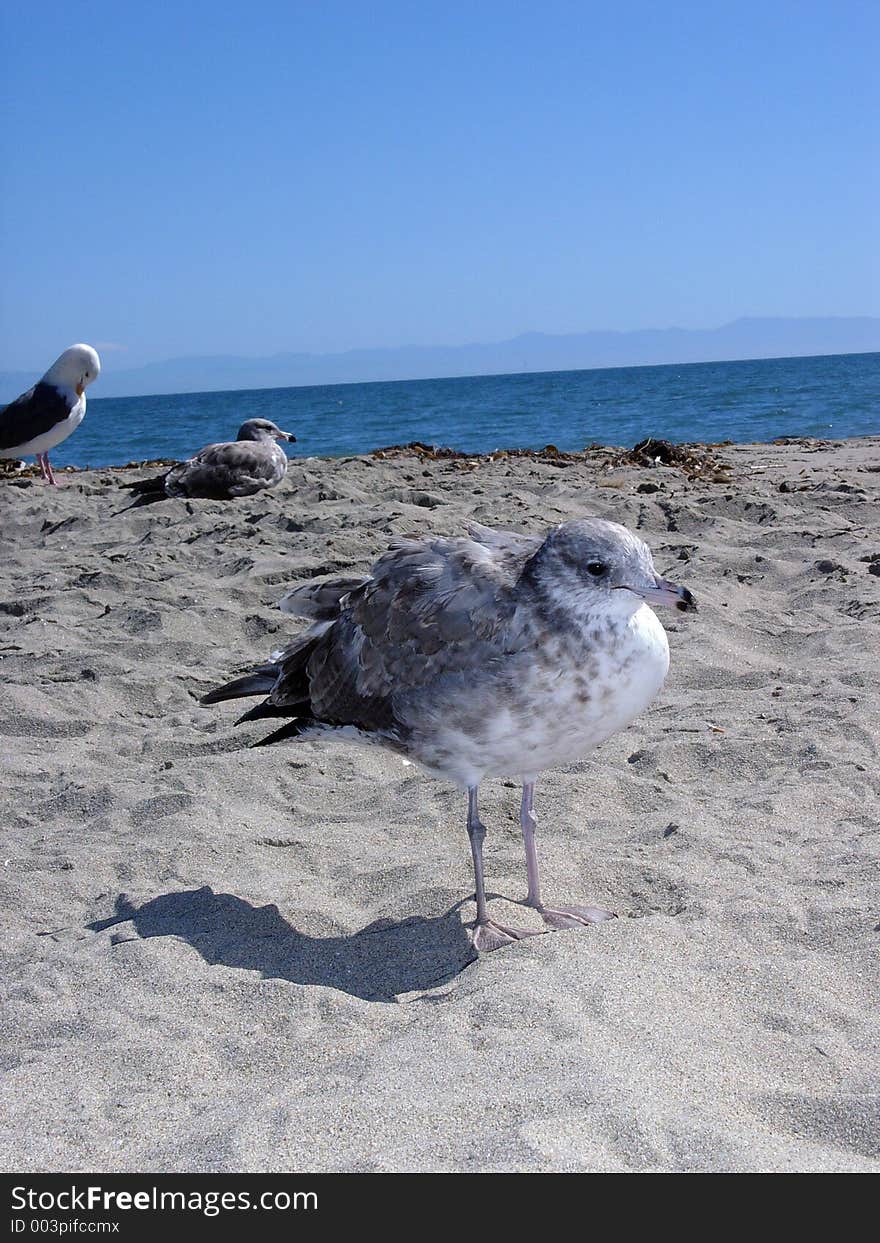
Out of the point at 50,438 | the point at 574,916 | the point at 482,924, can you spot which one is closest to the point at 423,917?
the point at 482,924

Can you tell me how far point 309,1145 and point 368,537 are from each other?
19.9 ft

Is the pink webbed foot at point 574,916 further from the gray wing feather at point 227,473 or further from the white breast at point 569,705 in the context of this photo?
the gray wing feather at point 227,473

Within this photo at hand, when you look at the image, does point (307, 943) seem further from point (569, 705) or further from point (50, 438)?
point (50, 438)

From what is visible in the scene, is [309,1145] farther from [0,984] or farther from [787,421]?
[787,421]

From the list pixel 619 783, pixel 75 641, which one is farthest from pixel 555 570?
pixel 75 641

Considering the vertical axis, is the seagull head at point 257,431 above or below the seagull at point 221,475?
above

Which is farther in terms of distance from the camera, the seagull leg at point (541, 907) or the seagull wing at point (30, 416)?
the seagull wing at point (30, 416)

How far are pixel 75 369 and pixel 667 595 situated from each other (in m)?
12.4

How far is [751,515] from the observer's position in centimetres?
881

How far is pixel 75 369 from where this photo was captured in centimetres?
1437

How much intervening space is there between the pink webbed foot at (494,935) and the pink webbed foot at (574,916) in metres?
0.05

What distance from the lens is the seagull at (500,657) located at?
3439 mm

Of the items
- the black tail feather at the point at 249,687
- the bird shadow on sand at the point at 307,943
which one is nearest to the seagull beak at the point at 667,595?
the bird shadow on sand at the point at 307,943

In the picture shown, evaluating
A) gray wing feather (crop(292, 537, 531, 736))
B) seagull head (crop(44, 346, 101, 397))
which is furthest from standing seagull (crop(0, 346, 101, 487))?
gray wing feather (crop(292, 537, 531, 736))
